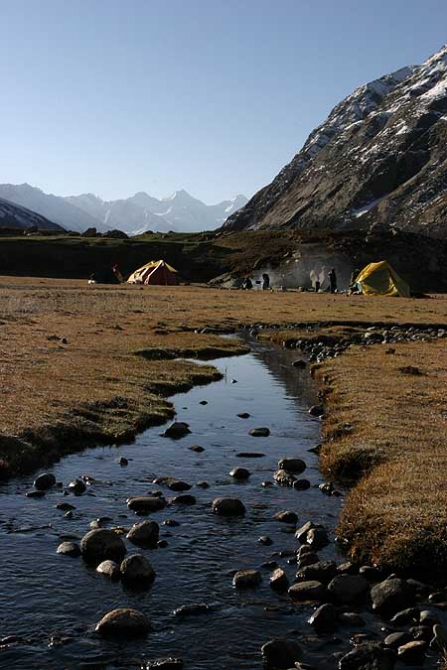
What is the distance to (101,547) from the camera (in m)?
14.1

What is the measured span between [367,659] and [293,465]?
31.0 feet

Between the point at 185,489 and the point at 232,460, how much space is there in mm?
2972

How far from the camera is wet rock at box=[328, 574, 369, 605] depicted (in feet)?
41.9

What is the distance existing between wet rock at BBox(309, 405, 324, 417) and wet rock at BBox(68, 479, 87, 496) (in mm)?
11401

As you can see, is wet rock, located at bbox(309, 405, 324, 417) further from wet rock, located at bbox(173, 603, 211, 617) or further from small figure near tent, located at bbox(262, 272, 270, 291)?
small figure near tent, located at bbox(262, 272, 270, 291)

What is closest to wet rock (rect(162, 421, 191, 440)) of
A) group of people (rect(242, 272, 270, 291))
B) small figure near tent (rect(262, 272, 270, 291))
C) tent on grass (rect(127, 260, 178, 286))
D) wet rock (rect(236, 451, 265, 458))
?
wet rock (rect(236, 451, 265, 458))

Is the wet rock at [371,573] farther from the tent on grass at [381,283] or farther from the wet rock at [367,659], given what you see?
the tent on grass at [381,283]

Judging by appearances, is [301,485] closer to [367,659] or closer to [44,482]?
[44,482]

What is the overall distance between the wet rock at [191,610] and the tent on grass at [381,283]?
84382 mm

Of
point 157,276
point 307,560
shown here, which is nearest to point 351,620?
point 307,560

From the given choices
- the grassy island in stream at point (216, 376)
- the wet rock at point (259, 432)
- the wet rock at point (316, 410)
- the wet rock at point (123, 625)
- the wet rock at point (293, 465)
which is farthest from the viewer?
the wet rock at point (316, 410)

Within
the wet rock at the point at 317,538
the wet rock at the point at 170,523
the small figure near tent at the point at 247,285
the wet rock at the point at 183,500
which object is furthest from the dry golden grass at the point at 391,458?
the small figure near tent at the point at 247,285

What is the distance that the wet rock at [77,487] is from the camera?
1789cm

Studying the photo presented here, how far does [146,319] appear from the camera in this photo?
56531mm
